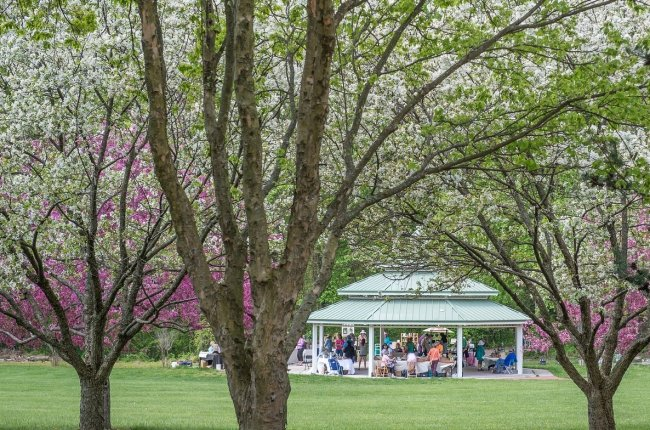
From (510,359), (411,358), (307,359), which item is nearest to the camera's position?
(411,358)

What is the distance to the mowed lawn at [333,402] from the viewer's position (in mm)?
17844

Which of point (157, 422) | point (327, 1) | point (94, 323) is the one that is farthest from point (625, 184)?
point (157, 422)

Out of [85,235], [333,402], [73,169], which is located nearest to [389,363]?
[333,402]

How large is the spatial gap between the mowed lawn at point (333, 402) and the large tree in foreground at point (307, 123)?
689 cm

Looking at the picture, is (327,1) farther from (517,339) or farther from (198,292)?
(517,339)

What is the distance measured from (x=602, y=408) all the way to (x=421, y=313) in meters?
23.7

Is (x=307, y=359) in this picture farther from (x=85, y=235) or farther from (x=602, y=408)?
(x=85, y=235)

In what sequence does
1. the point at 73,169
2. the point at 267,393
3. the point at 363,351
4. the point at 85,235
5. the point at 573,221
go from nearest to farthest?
the point at 267,393, the point at 573,221, the point at 73,169, the point at 85,235, the point at 363,351

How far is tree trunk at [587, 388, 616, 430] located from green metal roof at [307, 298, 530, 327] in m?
22.1

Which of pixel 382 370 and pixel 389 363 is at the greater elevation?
pixel 389 363

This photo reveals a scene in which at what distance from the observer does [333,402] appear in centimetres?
2347

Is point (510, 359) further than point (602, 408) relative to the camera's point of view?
Yes

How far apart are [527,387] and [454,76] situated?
19.6m

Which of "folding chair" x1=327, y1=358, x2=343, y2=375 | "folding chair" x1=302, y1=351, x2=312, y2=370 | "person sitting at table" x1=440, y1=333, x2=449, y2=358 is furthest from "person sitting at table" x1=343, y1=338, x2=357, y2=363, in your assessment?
"person sitting at table" x1=440, y1=333, x2=449, y2=358
